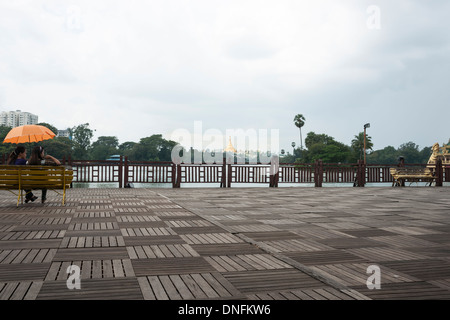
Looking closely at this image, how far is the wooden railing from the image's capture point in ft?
51.5

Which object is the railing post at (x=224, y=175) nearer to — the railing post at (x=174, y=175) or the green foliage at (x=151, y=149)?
the railing post at (x=174, y=175)

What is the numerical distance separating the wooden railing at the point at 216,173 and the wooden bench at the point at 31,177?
7.20 meters

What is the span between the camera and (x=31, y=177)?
788cm

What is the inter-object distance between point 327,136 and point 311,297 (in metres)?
100

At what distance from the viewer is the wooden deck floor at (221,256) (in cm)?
256

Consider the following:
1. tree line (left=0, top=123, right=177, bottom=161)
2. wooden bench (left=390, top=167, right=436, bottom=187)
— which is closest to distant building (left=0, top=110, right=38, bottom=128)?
tree line (left=0, top=123, right=177, bottom=161)

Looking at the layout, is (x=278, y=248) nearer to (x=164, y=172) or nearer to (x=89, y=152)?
(x=164, y=172)

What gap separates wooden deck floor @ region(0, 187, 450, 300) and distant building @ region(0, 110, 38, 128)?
74.6m

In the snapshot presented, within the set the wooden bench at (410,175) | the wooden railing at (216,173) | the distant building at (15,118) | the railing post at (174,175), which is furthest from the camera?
the distant building at (15,118)

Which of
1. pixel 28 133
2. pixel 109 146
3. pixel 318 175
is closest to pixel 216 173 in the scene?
pixel 318 175

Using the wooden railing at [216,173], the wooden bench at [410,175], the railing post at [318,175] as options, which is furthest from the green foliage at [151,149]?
the wooden bench at [410,175]

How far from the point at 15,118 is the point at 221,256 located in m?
81.0

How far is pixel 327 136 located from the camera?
9881cm
